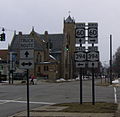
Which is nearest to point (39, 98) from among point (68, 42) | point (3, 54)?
point (3, 54)

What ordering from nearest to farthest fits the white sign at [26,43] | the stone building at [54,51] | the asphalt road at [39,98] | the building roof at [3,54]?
the white sign at [26,43] < the asphalt road at [39,98] < the stone building at [54,51] < the building roof at [3,54]

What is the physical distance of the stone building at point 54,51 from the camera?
131900mm

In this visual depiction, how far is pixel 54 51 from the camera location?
148 metres

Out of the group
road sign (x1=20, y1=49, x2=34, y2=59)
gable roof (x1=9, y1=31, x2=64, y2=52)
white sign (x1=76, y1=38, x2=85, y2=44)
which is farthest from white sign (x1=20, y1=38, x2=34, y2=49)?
gable roof (x1=9, y1=31, x2=64, y2=52)

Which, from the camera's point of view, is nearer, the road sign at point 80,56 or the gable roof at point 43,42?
the road sign at point 80,56

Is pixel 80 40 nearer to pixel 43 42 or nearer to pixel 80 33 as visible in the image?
pixel 80 33

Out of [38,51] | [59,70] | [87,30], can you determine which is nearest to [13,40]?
[38,51]

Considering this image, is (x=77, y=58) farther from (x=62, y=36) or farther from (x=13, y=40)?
(x=62, y=36)

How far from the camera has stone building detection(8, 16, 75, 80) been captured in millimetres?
131900

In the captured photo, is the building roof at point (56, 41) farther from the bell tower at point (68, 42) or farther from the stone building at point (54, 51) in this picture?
the bell tower at point (68, 42)

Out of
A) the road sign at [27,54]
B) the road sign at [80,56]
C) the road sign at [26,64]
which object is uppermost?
the road sign at [80,56]

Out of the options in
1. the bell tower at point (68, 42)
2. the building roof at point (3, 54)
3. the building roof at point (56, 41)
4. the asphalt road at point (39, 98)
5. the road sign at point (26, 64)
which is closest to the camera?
the road sign at point (26, 64)

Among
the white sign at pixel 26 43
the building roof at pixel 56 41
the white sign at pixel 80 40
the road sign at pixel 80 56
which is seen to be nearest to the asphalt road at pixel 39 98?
the road sign at pixel 80 56

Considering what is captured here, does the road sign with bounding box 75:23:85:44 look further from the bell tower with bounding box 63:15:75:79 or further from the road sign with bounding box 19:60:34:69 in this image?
the bell tower with bounding box 63:15:75:79
